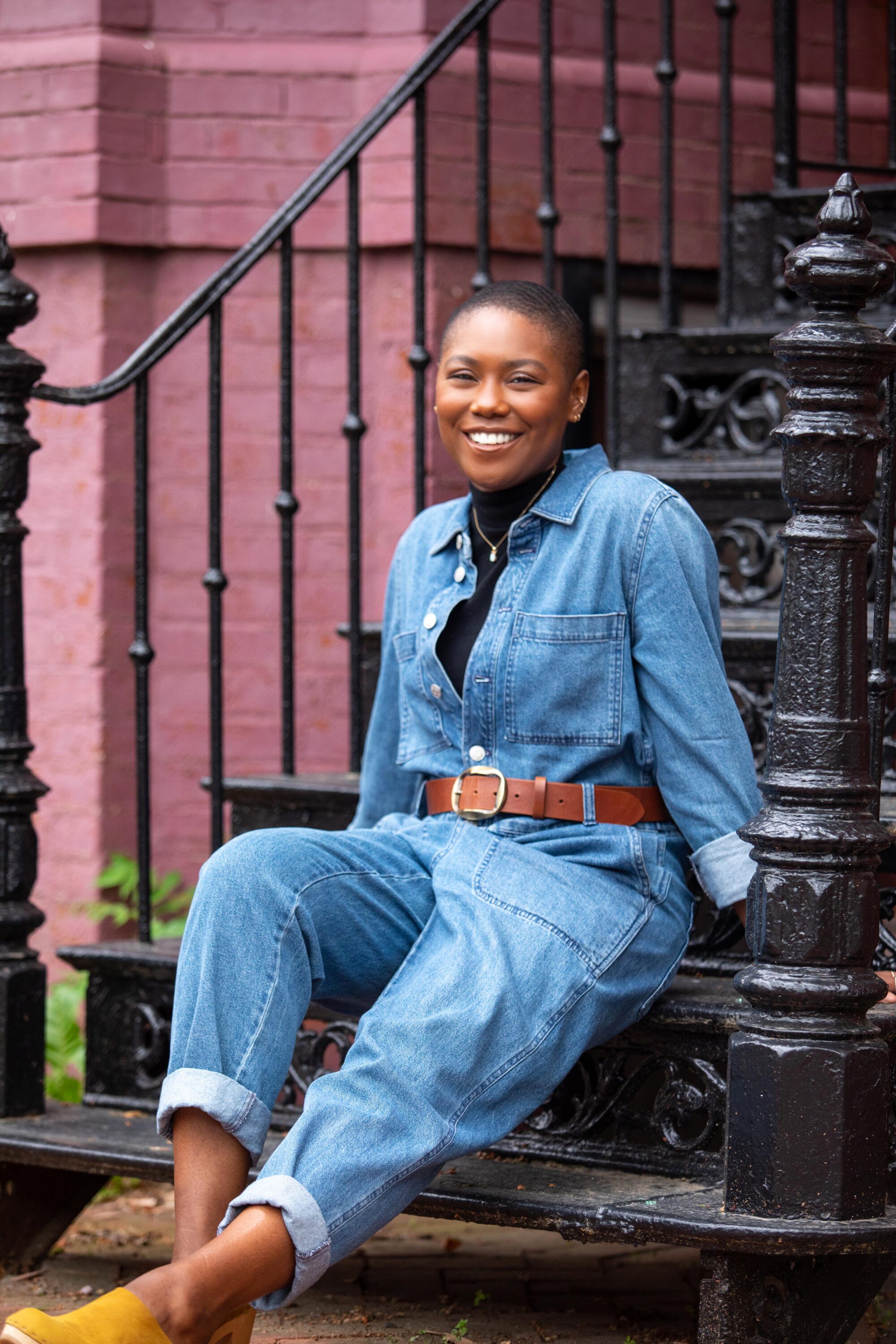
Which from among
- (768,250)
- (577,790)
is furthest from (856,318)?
(768,250)

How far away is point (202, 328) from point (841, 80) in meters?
1.81

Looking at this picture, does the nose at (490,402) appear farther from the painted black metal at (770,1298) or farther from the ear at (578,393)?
the painted black metal at (770,1298)

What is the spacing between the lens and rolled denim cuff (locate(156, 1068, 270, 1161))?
2652 mm

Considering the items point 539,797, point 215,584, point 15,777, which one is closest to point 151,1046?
point 15,777

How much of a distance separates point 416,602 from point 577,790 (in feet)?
1.62

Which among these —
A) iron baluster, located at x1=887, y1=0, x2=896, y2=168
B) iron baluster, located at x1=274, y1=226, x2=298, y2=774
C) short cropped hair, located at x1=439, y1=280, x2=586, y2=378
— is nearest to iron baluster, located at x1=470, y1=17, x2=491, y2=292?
iron baluster, located at x1=274, y1=226, x2=298, y2=774

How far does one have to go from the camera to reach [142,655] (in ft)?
12.7

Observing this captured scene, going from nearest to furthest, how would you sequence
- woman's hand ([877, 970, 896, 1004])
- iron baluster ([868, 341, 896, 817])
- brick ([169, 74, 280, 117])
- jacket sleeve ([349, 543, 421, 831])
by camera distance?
woman's hand ([877, 970, 896, 1004]) < iron baluster ([868, 341, 896, 817]) < jacket sleeve ([349, 543, 421, 831]) < brick ([169, 74, 280, 117])

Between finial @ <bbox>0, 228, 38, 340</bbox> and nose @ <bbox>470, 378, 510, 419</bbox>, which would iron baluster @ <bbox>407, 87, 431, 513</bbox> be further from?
nose @ <bbox>470, 378, 510, 419</bbox>

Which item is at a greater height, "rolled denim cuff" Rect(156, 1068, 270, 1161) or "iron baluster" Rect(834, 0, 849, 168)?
"iron baluster" Rect(834, 0, 849, 168)

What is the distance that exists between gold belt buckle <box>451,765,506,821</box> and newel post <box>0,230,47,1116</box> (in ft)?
3.12

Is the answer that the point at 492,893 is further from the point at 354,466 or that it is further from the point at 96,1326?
the point at 354,466

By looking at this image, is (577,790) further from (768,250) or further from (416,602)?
(768,250)

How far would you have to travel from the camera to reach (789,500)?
8.50 feet
